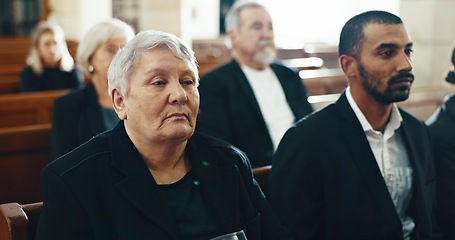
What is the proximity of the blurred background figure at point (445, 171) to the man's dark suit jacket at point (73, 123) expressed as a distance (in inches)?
63.7

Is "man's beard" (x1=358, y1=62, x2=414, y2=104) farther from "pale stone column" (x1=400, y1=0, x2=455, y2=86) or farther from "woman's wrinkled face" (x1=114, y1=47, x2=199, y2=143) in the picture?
"pale stone column" (x1=400, y1=0, x2=455, y2=86)

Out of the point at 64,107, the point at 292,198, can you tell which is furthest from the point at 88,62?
the point at 292,198

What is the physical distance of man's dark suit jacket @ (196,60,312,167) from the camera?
12.6 feet

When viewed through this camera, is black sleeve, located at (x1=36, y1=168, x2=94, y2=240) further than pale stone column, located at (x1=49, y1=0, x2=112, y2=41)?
No

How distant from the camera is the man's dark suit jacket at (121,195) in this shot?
1841 millimetres

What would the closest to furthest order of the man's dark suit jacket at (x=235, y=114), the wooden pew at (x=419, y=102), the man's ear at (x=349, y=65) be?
the man's ear at (x=349, y=65)
the man's dark suit jacket at (x=235, y=114)
the wooden pew at (x=419, y=102)

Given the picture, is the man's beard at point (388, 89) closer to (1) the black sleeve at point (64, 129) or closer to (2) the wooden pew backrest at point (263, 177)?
Answer: (2) the wooden pew backrest at point (263, 177)

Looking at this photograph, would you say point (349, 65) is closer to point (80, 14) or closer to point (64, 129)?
point (64, 129)

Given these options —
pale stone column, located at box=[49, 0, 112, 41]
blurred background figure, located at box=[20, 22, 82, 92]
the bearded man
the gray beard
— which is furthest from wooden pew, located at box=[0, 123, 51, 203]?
pale stone column, located at box=[49, 0, 112, 41]

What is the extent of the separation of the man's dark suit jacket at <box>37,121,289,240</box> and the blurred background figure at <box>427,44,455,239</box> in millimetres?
1142

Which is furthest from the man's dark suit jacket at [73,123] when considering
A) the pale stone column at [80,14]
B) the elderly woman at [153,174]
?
the pale stone column at [80,14]

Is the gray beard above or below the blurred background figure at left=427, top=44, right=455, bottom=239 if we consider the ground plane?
above

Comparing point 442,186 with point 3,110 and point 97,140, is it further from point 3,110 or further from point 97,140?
point 3,110

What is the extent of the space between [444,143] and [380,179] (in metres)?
0.56
